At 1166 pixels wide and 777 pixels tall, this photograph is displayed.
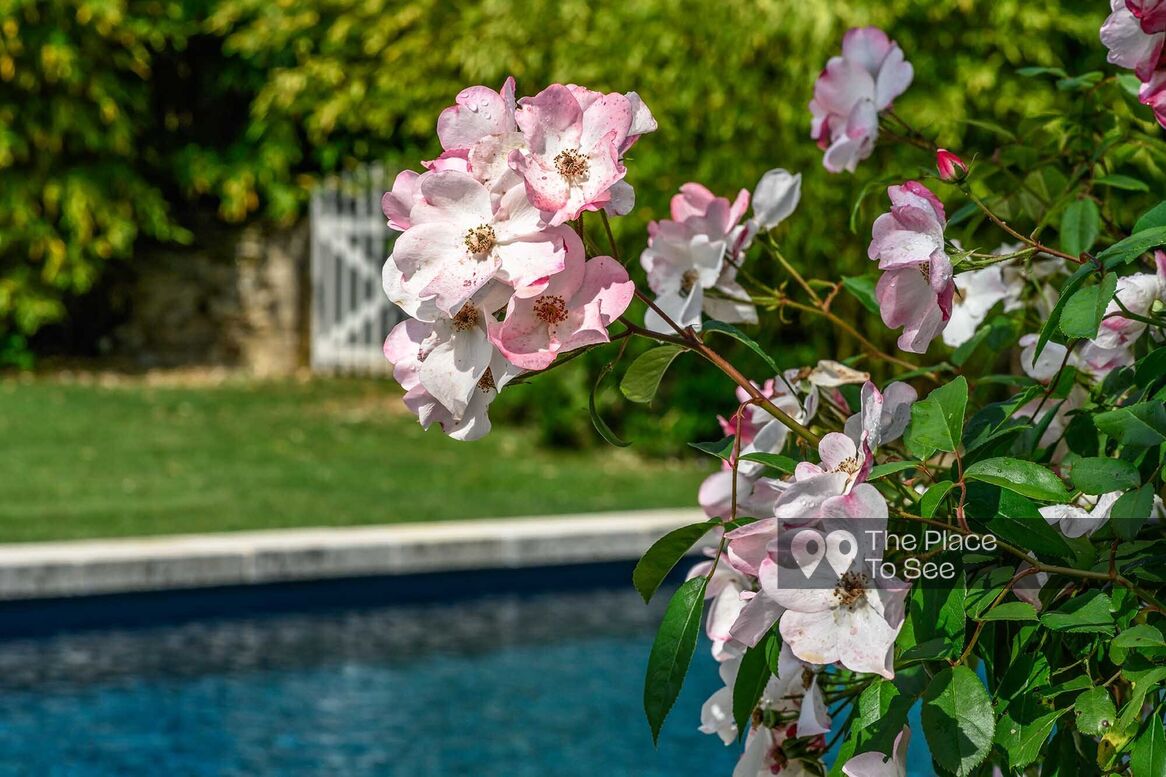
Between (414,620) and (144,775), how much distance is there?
1349 millimetres

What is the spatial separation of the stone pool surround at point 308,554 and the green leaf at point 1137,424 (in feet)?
13.5

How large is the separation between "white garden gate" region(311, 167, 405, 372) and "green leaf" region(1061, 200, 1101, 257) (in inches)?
353

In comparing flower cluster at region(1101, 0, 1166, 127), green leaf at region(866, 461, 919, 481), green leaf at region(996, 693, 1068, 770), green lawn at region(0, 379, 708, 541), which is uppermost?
flower cluster at region(1101, 0, 1166, 127)

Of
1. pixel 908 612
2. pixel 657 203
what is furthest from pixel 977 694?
pixel 657 203

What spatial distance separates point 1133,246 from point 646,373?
319 millimetres

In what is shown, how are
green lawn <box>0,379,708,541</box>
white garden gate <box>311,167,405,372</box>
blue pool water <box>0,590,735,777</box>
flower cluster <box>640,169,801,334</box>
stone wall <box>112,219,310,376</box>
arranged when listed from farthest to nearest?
stone wall <box>112,219,310,376</box> → white garden gate <box>311,167,405,372</box> → green lawn <box>0,379,708,541</box> → blue pool water <box>0,590,735,777</box> → flower cluster <box>640,169,801,334</box>

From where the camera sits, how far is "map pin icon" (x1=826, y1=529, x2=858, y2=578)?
2.81ft

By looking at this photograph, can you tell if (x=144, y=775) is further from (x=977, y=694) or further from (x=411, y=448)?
(x=411, y=448)

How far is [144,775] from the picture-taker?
12.7ft

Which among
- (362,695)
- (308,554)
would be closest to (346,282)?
(308,554)

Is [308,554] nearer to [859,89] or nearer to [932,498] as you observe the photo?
[859,89]

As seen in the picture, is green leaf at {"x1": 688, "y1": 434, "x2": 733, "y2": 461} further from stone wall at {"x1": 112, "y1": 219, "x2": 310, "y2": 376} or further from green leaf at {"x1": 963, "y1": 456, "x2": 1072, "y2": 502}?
stone wall at {"x1": 112, "y1": 219, "x2": 310, "y2": 376}

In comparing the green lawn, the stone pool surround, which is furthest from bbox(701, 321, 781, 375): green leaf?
the green lawn

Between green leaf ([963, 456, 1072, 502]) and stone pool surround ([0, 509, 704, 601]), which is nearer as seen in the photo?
green leaf ([963, 456, 1072, 502])
